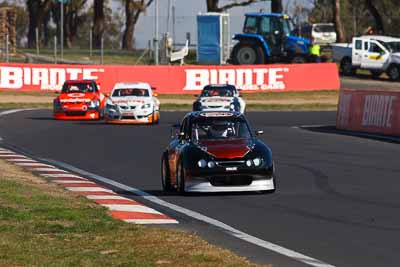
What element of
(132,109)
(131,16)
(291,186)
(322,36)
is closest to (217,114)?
(291,186)

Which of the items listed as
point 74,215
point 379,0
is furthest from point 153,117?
point 379,0

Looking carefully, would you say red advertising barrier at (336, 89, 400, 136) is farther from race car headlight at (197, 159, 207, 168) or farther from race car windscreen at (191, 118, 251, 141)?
race car headlight at (197, 159, 207, 168)

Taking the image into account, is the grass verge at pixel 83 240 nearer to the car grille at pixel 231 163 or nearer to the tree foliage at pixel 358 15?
the car grille at pixel 231 163

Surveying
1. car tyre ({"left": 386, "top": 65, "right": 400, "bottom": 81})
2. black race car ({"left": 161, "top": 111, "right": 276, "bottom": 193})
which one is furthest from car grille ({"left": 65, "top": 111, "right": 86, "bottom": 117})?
car tyre ({"left": 386, "top": 65, "right": 400, "bottom": 81})

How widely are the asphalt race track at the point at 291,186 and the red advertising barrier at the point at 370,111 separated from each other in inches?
45.5

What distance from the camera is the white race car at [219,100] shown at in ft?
129

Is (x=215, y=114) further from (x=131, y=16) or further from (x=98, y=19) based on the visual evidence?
(x=131, y=16)

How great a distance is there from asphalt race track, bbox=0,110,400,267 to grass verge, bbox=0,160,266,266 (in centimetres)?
60

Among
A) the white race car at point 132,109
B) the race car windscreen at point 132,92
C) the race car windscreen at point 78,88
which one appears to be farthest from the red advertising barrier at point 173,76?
the white race car at point 132,109

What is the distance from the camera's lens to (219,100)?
130ft

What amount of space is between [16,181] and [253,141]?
13.1 feet

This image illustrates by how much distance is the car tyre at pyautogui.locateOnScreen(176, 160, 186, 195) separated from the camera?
58.7 ft

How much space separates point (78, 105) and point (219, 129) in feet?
73.7

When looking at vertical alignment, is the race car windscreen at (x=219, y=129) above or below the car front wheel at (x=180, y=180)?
above
